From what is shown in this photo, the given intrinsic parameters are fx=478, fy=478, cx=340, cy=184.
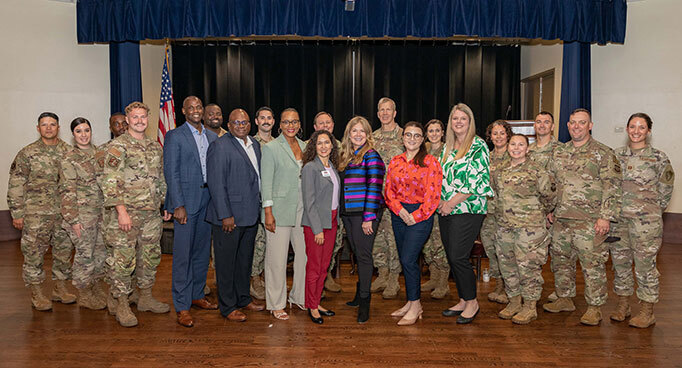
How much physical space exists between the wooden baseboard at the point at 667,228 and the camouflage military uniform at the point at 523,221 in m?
4.72

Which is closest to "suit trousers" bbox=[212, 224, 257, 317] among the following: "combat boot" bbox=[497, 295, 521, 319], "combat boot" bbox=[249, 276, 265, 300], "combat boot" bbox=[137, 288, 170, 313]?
"combat boot" bbox=[249, 276, 265, 300]

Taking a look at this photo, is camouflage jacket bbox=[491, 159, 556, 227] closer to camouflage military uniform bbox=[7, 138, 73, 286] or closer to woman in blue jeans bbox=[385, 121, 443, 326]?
woman in blue jeans bbox=[385, 121, 443, 326]

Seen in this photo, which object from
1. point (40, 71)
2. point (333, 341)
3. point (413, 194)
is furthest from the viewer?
point (40, 71)

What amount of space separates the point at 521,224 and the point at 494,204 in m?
0.47

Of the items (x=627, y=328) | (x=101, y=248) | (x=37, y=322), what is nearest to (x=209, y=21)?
(x=101, y=248)

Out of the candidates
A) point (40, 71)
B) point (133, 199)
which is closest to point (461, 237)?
point (133, 199)

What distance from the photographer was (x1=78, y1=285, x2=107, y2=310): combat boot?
4156 mm

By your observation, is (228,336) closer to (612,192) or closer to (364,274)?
(364,274)

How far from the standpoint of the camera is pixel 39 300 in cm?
413

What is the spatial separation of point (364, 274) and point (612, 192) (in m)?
2.00

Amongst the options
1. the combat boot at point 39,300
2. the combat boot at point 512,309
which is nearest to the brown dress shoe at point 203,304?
the combat boot at point 39,300

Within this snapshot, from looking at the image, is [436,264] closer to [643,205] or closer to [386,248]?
[386,248]

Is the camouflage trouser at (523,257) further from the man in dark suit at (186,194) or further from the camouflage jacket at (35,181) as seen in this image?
the camouflage jacket at (35,181)

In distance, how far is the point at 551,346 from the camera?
3.37 metres
